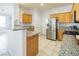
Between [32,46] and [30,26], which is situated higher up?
[30,26]

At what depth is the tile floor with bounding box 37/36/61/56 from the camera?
4.28 feet

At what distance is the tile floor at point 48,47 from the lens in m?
1.31

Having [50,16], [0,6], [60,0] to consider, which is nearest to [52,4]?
[60,0]

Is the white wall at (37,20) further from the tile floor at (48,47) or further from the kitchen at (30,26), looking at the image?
the tile floor at (48,47)

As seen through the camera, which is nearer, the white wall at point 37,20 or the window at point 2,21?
the window at point 2,21

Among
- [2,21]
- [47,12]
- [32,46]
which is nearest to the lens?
[2,21]

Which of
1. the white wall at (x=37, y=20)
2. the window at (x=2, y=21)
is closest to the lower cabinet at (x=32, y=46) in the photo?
the white wall at (x=37, y=20)

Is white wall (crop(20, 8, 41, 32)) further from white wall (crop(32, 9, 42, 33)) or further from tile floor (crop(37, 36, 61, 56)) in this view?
tile floor (crop(37, 36, 61, 56))

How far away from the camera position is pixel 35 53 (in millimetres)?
1279

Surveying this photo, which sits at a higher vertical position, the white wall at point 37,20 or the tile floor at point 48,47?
the white wall at point 37,20

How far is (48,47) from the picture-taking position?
59.2 inches

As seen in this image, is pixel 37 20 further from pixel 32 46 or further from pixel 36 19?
pixel 32 46

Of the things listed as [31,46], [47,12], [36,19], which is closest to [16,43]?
[31,46]

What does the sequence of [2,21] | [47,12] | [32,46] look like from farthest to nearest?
[32,46], [47,12], [2,21]
